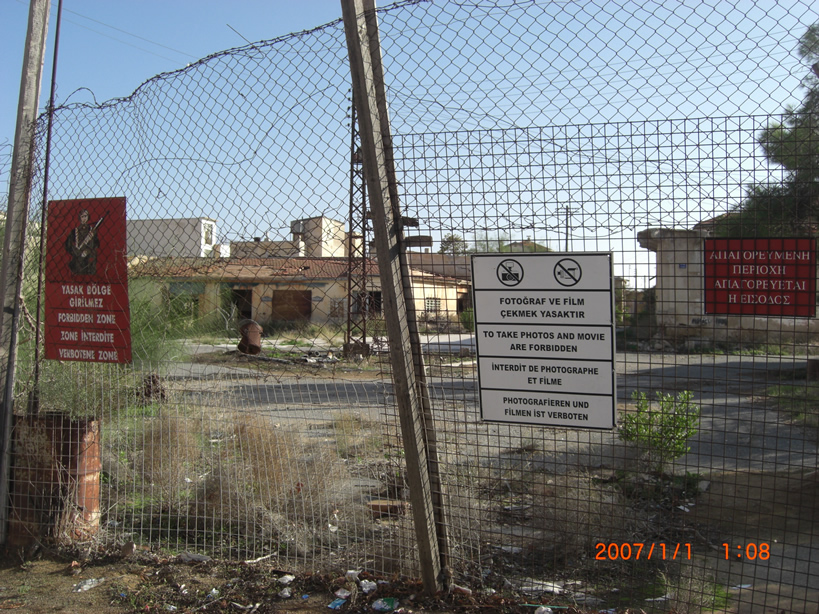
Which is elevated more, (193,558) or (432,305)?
(432,305)

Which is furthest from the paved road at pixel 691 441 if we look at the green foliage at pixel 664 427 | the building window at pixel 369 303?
the building window at pixel 369 303

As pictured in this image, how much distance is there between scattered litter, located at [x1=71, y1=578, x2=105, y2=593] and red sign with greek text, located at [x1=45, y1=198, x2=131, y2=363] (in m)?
1.27

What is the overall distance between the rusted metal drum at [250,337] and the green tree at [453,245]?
67.8 inches

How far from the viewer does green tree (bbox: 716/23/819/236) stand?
2457mm

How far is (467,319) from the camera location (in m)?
3.07

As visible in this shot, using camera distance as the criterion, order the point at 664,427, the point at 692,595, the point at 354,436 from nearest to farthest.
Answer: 1. the point at 692,595
2. the point at 664,427
3. the point at 354,436

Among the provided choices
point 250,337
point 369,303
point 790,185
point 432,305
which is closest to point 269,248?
point 369,303

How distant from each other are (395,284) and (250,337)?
165 cm

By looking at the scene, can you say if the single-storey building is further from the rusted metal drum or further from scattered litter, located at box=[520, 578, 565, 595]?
scattered litter, located at box=[520, 578, 565, 595]

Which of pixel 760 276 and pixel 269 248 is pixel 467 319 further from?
pixel 760 276

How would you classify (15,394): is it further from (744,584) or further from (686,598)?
(744,584)

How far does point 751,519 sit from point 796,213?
373cm

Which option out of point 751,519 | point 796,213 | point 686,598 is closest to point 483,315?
point 796,213

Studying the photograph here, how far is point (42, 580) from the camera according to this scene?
3.64 meters
